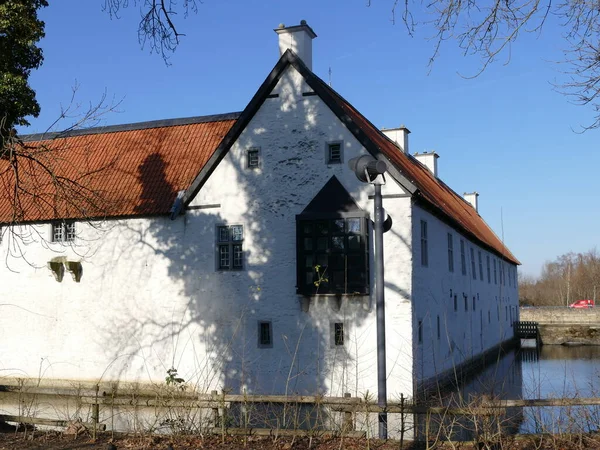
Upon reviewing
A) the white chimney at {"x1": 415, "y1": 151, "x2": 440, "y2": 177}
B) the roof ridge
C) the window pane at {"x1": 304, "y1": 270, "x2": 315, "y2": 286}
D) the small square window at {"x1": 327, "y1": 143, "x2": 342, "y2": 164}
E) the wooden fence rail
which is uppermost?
the white chimney at {"x1": 415, "y1": 151, "x2": 440, "y2": 177}

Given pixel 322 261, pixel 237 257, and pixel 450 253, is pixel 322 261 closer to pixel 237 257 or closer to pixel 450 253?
pixel 237 257

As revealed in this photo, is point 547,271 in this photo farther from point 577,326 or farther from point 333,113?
point 333,113

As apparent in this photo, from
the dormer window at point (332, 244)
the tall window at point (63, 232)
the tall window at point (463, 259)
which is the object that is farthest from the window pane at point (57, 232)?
the tall window at point (463, 259)

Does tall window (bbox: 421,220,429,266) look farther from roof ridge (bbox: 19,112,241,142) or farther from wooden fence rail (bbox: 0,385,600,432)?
wooden fence rail (bbox: 0,385,600,432)

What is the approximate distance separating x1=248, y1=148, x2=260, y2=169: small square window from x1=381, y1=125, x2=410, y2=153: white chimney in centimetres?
1189

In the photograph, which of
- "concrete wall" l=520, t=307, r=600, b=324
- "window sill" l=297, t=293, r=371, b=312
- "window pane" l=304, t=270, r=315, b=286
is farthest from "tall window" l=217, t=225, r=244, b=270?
"concrete wall" l=520, t=307, r=600, b=324

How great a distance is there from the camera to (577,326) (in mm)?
46344

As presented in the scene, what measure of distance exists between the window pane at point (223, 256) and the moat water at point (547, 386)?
25.9ft

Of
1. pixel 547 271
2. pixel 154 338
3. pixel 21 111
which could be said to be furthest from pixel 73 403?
pixel 547 271

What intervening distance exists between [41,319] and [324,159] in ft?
36.4

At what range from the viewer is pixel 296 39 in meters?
21.7

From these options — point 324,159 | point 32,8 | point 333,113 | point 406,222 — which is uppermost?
point 32,8

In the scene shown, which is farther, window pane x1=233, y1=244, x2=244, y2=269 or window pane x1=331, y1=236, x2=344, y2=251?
window pane x1=233, y1=244, x2=244, y2=269

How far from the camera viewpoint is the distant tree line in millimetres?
106106
